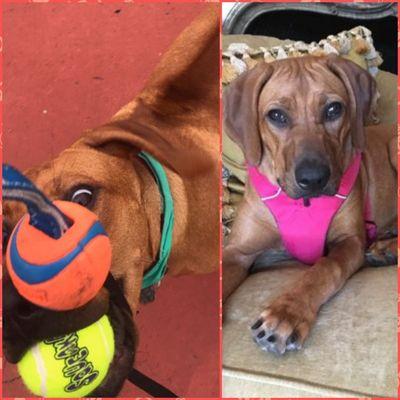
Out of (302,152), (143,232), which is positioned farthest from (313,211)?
(143,232)

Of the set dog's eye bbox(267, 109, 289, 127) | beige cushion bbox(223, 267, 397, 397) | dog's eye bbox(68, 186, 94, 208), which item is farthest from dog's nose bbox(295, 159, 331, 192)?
dog's eye bbox(68, 186, 94, 208)

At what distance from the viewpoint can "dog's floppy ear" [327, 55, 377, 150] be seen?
111 cm

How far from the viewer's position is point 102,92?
768 millimetres

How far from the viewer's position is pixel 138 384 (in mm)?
728

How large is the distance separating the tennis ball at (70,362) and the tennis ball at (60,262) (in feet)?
0.15

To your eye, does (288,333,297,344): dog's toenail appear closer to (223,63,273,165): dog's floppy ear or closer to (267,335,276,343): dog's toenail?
(267,335,276,343): dog's toenail

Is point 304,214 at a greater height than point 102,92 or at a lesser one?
lesser

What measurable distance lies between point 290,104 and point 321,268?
330 mm

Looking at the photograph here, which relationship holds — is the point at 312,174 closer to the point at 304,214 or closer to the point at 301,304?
the point at 304,214

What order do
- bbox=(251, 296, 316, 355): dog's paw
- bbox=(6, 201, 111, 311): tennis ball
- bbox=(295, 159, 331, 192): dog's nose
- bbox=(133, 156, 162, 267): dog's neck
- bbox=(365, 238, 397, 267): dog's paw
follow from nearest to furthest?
bbox=(6, 201, 111, 311): tennis ball, bbox=(133, 156, 162, 267): dog's neck, bbox=(251, 296, 316, 355): dog's paw, bbox=(295, 159, 331, 192): dog's nose, bbox=(365, 238, 397, 267): dog's paw

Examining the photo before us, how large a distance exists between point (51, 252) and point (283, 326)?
17.3 inches

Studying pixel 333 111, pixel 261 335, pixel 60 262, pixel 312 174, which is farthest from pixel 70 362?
pixel 333 111

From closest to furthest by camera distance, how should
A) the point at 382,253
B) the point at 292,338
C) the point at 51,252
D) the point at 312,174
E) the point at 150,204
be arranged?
the point at 51,252 < the point at 150,204 < the point at 292,338 < the point at 312,174 < the point at 382,253

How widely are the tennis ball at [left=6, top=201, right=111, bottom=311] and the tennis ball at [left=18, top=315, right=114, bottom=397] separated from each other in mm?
45
